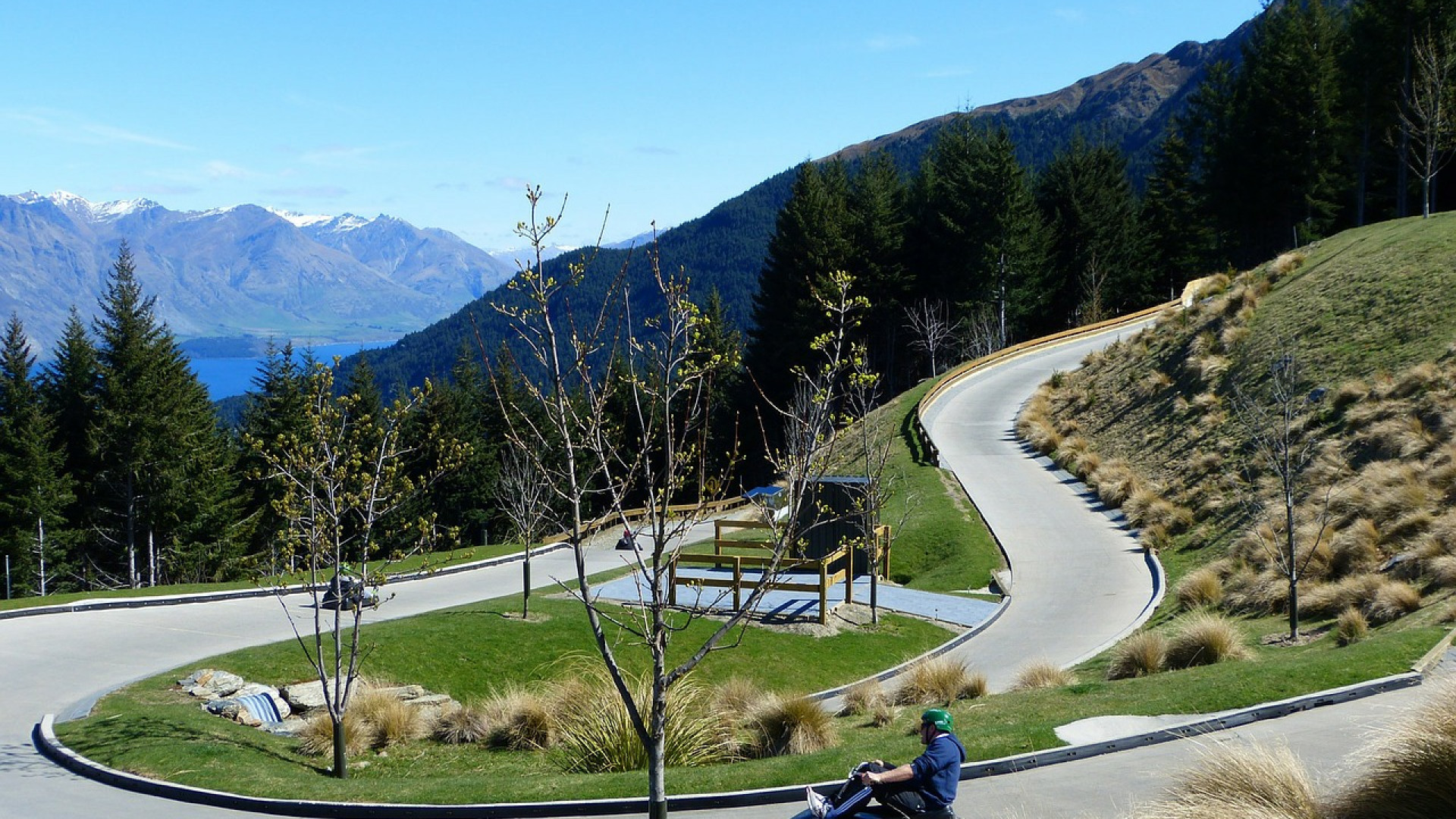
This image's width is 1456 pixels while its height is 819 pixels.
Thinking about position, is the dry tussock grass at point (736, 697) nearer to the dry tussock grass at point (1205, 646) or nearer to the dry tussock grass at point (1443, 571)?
the dry tussock grass at point (1205, 646)

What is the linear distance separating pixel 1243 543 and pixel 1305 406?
6669 mm

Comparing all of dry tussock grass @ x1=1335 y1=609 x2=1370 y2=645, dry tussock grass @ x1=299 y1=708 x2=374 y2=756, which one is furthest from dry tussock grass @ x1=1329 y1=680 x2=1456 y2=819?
dry tussock grass @ x1=299 y1=708 x2=374 y2=756

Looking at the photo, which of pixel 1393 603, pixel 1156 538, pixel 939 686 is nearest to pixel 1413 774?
pixel 939 686

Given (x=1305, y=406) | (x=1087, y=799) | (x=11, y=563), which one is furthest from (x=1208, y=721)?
(x=11, y=563)

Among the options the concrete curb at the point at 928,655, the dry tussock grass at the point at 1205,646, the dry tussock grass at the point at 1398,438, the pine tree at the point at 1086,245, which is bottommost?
the concrete curb at the point at 928,655

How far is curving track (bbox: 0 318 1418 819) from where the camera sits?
985cm

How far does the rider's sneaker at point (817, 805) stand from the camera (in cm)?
875

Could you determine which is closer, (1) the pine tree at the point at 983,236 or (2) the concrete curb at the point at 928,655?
(2) the concrete curb at the point at 928,655

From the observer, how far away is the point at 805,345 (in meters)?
60.0

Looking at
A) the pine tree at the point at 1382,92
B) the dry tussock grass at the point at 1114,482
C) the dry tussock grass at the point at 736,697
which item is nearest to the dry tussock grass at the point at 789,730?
the dry tussock grass at the point at 736,697

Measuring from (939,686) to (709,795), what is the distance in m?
6.01

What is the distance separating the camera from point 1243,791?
23.8ft

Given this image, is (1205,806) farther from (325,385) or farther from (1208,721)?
(325,385)

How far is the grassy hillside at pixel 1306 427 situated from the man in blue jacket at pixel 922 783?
1066cm
